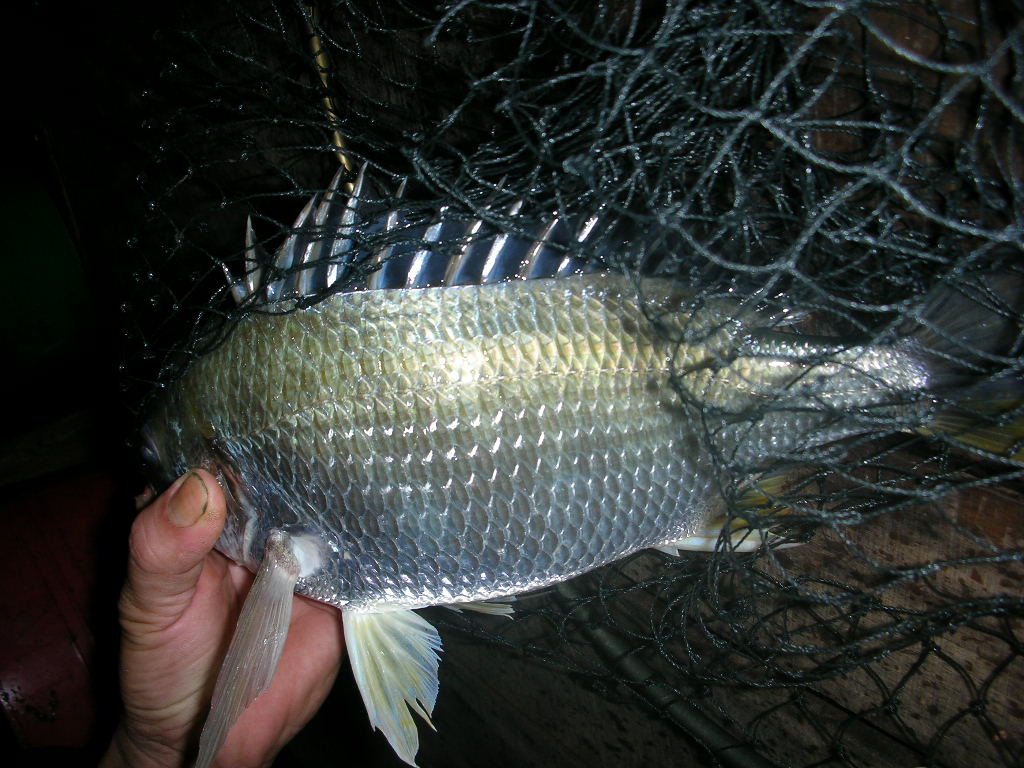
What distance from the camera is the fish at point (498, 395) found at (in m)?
1.09

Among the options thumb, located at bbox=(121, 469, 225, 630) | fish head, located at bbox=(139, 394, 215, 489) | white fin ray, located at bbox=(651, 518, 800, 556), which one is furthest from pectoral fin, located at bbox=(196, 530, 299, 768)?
white fin ray, located at bbox=(651, 518, 800, 556)

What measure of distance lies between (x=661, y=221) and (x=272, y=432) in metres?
0.88

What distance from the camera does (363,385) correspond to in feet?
3.67

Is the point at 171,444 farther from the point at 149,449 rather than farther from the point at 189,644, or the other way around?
the point at 189,644

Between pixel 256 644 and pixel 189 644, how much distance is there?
459 millimetres

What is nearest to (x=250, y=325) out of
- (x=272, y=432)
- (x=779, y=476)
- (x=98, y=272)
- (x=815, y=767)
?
(x=272, y=432)

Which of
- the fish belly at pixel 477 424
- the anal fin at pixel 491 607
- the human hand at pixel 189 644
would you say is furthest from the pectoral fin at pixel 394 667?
the human hand at pixel 189 644

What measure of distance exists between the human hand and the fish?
19 cm

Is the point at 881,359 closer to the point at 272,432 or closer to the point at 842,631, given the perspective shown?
the point at 842,631

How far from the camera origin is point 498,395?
1094mm

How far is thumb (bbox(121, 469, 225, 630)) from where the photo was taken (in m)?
1.22

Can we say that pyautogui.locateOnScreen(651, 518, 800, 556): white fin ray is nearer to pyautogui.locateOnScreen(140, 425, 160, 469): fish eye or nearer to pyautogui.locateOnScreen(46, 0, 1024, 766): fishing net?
pyautogui.locateOnScreen(46, 0, 1024, 766): fishing net

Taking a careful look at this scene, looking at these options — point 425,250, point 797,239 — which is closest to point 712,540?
point 797,239

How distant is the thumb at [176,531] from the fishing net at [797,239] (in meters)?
0.29
